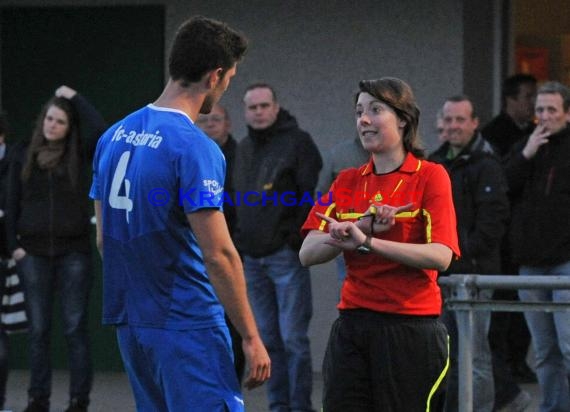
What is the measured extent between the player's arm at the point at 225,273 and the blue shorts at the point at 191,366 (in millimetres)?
125

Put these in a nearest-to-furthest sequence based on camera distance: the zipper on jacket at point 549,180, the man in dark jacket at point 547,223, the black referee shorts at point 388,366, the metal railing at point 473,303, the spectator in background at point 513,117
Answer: the black referee shorts at point 388,366, the metal railing at point 473,303, the man in dark jacket at point 547,223, the zipper on jacket at point 549,180, the spectator in background at point 513,117

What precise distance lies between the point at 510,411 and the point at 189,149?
442 centimetres

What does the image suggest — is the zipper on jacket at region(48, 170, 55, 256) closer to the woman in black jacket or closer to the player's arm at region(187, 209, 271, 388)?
the woman in black jacket

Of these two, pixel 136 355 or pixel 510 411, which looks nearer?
pixel 136 355

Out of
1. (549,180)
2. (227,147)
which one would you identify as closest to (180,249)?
(549,180)

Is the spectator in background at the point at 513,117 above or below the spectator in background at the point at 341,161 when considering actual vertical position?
above

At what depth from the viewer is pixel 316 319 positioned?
34.2 ft

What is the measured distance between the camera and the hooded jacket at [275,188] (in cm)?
870

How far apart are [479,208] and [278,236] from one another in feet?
4.41

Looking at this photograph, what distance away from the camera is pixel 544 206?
26.5ft

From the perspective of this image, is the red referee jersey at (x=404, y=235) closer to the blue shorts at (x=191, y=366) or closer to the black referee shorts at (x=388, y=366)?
the black referee shorts at (x=388, y=366)

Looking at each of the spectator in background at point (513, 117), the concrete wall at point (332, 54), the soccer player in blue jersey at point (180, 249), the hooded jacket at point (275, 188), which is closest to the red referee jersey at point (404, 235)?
the soccer player in blue jersey at point (180, 249)

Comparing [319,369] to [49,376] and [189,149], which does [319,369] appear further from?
[189,149]

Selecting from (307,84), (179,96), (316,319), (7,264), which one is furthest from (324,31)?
(179,96)
